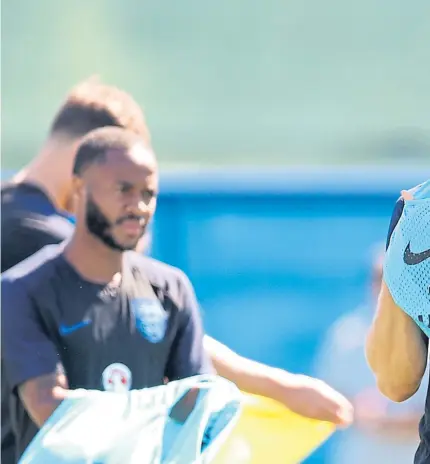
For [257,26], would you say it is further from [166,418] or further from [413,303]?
[413,303]

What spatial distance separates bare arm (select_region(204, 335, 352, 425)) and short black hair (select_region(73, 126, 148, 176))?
0.53 meters

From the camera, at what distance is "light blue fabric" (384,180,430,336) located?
1396mm

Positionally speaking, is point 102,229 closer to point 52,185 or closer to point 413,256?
point 52,185

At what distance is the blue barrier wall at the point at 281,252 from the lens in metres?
2.44

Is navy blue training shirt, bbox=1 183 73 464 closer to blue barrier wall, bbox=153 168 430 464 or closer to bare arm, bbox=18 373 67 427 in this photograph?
bare arm, bbox=18 373 67 427

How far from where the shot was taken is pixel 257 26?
2.88 meters

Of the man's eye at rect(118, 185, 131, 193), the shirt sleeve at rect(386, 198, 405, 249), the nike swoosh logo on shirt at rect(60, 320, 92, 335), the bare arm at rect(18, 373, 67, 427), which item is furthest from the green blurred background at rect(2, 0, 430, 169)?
the shirt sleeve at rect(386, 198, 405, 249)

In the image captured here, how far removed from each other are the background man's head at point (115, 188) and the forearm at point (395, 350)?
848mm

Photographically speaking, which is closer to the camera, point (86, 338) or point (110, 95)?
point (86, 338)

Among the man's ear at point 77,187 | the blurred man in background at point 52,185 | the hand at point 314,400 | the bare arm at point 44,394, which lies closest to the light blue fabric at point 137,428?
the bare arm at point 44,394

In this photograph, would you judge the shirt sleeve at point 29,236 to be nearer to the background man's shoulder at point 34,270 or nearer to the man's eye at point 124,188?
the background man's shoulder at point 34,270

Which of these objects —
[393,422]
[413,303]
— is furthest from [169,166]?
[413,303]

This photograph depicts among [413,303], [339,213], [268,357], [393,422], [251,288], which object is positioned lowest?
[393,422]

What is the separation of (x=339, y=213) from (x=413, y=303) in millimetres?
1062
